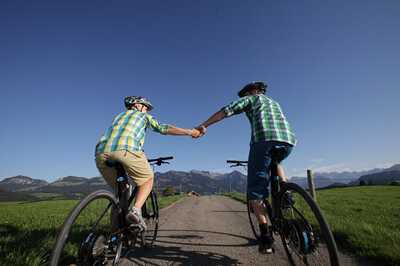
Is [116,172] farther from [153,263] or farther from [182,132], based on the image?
[153,263]

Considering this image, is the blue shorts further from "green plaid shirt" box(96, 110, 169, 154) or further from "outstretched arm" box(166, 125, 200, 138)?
"green plaid shirt" box(96, 110, 169, 154)

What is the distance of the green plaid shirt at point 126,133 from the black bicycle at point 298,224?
1.98 metres

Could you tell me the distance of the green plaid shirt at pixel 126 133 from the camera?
299 centimetres

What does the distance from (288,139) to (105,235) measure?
267 cm

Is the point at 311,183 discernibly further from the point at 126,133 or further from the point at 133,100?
the point at 126,133

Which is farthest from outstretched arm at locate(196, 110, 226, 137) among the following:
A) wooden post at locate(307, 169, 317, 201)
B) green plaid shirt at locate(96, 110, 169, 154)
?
wooden post at locate(307, 169, 317, 201)

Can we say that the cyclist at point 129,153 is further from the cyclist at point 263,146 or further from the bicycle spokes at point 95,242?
the cyclist at point 263,146

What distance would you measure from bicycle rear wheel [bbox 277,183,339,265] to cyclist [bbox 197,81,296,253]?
27 cm

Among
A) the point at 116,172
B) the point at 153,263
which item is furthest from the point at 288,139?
the point at 153,263

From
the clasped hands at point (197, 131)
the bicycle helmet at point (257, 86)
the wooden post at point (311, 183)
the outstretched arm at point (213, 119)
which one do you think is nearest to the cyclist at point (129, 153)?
the clasped hands at point (197, 131)

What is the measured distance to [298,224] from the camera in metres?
2.68

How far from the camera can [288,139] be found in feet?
10.3

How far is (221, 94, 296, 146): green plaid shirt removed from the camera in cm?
312

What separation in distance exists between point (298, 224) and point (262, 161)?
869 mm
